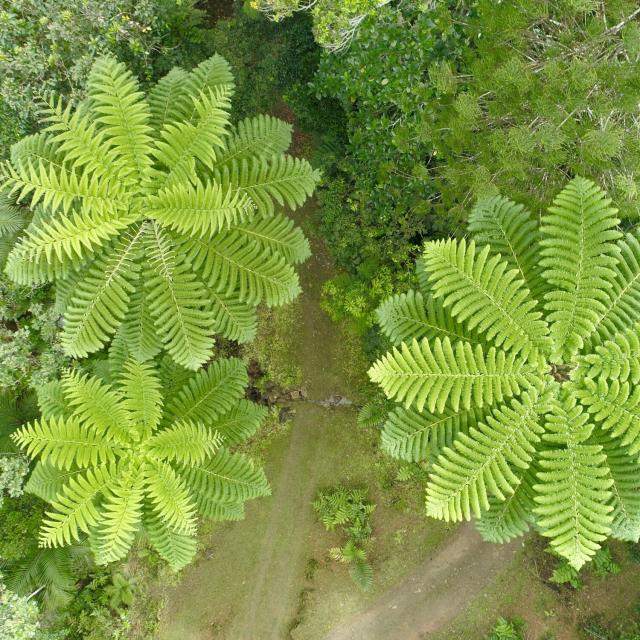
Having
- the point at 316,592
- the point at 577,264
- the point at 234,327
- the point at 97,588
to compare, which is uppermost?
the point at 577,264

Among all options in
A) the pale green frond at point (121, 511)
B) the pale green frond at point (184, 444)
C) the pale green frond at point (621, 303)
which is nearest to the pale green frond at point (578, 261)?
the pale green frond at point (621, 303)

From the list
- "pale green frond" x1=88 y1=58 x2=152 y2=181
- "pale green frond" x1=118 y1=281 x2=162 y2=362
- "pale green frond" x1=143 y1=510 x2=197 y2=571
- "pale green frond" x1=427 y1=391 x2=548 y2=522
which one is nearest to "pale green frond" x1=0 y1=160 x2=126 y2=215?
"pale green frond" x1=88 y1=58 x2=152 y2=181

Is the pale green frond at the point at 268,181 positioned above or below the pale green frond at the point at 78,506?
above

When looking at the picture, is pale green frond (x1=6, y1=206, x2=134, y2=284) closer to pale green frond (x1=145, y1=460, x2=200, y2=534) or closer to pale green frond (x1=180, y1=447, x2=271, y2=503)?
pale green frond (x1=145, y1=460, x2=200, y2=534)

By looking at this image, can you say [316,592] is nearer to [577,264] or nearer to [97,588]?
[97,588]

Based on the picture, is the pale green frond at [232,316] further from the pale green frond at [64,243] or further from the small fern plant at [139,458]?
the pale green frond at [64,243]

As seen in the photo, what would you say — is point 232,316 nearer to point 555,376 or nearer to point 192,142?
point 192,142

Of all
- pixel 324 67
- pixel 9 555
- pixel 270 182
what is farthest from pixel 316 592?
pixel 324 67
